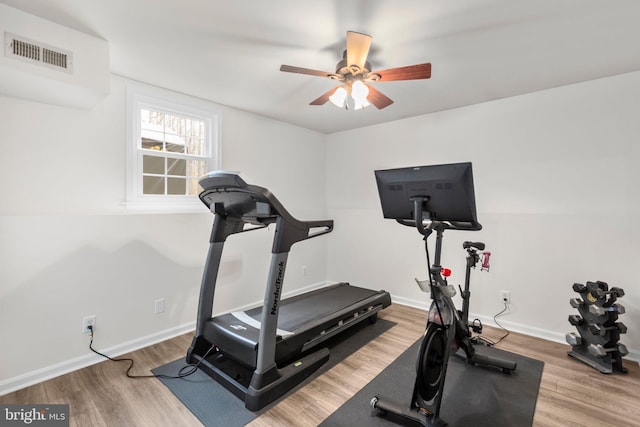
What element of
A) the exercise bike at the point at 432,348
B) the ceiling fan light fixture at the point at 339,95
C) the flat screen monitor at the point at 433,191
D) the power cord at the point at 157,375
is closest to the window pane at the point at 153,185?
the power cord at the point at 157,375

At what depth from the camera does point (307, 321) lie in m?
2.66

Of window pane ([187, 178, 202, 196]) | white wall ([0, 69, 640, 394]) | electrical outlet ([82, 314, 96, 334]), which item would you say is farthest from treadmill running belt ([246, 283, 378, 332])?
window pane ([187, 178, 202, 196])

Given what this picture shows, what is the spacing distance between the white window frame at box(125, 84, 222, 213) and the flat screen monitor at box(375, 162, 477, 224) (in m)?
2.16

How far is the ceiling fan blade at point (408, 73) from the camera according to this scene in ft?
6.19

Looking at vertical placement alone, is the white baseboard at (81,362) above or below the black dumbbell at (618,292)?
below

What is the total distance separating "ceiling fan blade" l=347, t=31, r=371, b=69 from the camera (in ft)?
5.74

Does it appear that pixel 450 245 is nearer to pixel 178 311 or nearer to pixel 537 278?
pixel 537 278

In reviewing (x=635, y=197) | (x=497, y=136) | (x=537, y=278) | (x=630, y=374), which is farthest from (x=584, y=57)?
(x=630, y=374)

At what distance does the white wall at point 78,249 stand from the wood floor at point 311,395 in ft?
0.79

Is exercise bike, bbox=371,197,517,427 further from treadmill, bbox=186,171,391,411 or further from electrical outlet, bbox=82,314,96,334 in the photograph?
electrical outlet, bbox=82,314,96,334

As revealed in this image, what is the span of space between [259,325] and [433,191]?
1.71 meters

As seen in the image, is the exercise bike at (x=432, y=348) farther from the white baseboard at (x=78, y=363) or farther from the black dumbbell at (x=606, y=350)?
the white baseboard at (x=78, y=363)

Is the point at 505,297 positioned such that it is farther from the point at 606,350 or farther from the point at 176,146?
the point at 176,146

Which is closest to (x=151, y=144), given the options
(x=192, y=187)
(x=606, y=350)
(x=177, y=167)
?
(x=177, y=167)
